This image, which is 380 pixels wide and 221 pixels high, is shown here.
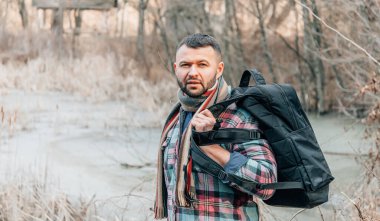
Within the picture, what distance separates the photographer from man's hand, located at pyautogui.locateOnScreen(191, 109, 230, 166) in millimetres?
1896

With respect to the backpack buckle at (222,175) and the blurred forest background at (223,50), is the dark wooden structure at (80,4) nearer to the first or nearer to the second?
the blurred forest background at (223,50)

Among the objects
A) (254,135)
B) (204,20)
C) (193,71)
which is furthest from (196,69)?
(204,20)

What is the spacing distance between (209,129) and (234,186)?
19cm

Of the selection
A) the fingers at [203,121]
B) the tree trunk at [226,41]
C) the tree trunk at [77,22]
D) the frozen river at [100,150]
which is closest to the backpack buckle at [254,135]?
the fingers at [203,121]

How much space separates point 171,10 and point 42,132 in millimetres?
3911

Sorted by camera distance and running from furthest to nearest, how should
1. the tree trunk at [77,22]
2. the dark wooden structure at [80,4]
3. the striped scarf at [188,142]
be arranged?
the dark wooden structure at [80,4], the tree trunk at [77,22], the striped scarf at [188,142]

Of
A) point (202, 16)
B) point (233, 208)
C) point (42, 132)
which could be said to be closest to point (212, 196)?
point (233, 208)

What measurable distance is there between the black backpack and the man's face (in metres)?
0.11

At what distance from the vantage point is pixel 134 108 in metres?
9.74

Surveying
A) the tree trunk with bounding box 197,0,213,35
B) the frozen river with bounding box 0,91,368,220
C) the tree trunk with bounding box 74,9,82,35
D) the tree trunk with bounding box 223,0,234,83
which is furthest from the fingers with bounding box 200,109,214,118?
the tree trunk with bounding box 74,9,82,35

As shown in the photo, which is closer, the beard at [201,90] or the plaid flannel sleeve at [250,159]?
the plaid flannel sleeve at [250,159]

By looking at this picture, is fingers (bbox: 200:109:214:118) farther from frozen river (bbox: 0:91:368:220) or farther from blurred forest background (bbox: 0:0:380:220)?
blurred forest background (bbox: 0:0:380:220)

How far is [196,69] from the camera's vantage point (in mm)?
2016

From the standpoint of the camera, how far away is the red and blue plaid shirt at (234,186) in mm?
1869
